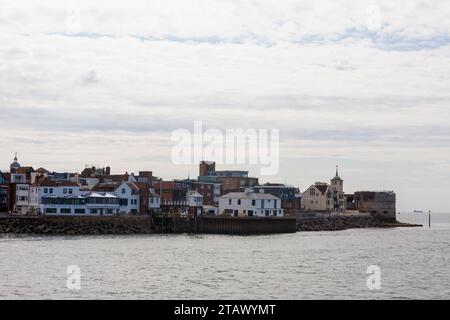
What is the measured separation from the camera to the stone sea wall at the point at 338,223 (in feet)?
527

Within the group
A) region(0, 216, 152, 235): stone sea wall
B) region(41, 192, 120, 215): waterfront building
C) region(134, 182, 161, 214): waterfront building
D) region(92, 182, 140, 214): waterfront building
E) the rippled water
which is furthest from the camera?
region(134, 182, 161, 214): waterfront building

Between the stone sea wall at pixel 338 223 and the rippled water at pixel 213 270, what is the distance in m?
56.6

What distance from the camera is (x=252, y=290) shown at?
54.3 m

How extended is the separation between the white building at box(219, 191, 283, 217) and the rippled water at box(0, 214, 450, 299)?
46007 millimetres

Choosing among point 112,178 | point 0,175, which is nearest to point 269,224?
point 112,178

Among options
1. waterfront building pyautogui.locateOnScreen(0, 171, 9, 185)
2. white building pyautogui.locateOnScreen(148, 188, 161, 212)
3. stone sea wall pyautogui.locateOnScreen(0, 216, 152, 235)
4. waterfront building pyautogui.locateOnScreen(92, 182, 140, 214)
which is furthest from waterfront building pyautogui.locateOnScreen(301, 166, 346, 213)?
waterfront building pyautogui.locateOnScreen(0, 171, 9, 185)

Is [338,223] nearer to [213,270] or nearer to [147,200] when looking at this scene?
[147,200]

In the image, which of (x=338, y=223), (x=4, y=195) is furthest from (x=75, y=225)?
(x=338, y=223)

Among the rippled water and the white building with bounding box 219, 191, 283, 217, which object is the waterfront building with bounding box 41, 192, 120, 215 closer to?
the rippled water

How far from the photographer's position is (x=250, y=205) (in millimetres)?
149750

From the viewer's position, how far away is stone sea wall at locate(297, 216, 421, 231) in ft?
527

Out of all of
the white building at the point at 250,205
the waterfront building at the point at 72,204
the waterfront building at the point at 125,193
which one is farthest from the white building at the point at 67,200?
the white building at the point at 250,205
